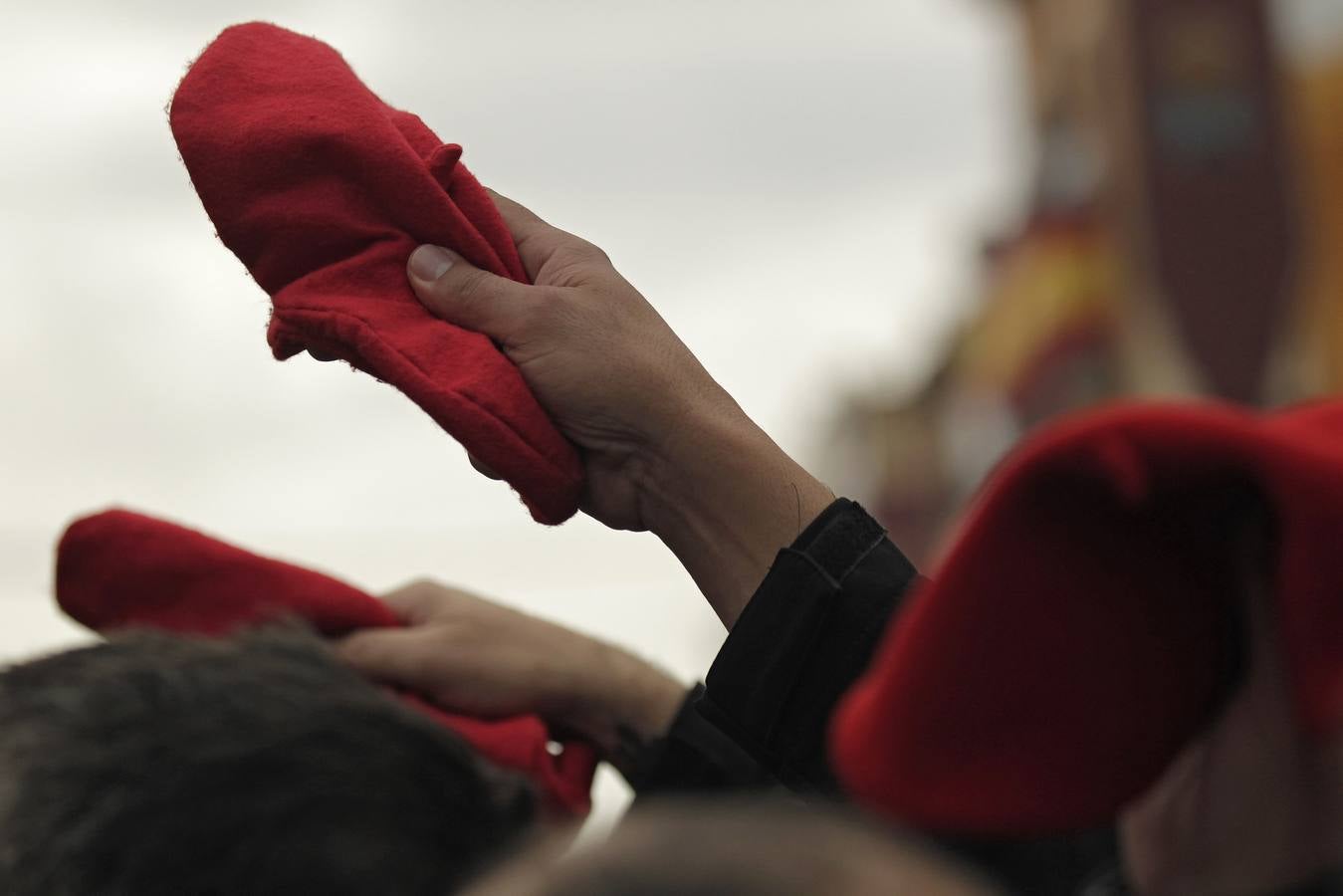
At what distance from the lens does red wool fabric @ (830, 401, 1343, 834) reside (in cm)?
52

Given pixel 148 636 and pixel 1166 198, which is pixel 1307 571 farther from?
pixel 1166 198

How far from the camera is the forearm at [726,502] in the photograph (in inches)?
38.9

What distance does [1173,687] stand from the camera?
57cm

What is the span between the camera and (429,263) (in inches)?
37.4

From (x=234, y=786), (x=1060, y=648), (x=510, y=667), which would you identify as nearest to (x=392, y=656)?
(x=510, y=667)

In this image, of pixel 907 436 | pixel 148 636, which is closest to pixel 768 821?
pixel 148 636

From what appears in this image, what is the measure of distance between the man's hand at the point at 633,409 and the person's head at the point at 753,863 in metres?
0.51

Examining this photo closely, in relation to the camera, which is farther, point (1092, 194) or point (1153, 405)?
point (1092, 194)

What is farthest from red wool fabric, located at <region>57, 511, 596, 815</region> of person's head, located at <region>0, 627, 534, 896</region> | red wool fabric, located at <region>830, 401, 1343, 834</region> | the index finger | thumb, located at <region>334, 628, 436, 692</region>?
red wool fabric, located at <region>830, 401, 1343, 834</region>

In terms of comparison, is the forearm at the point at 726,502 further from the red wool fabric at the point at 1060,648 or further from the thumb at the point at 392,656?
the red wool fabric at the point at 1060,648

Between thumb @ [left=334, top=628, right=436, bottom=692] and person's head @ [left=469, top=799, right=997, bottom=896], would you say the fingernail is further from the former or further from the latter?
person's head @ [left=469, top=799, right=997, bottom=896]

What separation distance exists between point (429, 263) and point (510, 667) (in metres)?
0.24

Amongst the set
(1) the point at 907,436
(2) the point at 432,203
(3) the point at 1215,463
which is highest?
(2) the point at 432,203

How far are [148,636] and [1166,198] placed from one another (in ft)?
22.6
